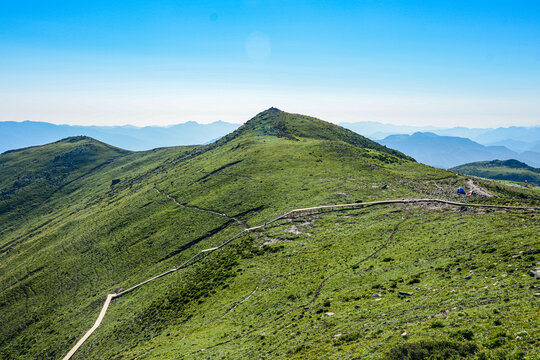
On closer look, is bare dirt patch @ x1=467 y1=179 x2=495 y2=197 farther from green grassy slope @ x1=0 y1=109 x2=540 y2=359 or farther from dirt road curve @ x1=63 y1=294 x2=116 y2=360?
dirt road curve @ x1=63 y1=294 x2=116 y2=360

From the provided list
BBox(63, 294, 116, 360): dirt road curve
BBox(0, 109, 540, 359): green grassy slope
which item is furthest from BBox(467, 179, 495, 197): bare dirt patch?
BBox(63, 294, 116, 360): dirt road curve

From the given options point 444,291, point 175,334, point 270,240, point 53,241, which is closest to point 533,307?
point 444,291

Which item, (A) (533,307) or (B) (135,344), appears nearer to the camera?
(A) (533,307)

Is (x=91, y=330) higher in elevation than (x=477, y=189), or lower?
lower

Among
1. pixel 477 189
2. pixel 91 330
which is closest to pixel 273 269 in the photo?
pixel 91 330

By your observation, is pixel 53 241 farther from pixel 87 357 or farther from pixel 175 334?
pixel 175 334

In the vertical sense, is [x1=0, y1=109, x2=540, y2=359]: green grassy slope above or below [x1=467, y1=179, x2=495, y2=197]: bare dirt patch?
below

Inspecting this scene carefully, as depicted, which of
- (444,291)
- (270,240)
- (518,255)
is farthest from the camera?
(270,240)

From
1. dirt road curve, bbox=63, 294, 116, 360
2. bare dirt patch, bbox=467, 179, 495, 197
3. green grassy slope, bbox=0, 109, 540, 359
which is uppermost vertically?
bare dirt patch, bbox=467, 179, 495, 197

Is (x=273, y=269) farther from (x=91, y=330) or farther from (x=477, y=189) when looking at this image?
(x=477, y=189)
